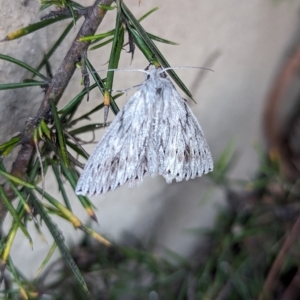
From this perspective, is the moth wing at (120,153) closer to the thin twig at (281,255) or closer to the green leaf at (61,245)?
the green leaf at (61,245)

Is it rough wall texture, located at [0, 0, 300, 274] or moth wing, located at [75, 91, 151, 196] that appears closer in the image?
moth wing, located at [75, 91, 151, 196]

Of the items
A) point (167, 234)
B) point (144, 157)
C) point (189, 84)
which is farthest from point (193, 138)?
point (167, 234)

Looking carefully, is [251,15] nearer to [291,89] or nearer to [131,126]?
[291,89]

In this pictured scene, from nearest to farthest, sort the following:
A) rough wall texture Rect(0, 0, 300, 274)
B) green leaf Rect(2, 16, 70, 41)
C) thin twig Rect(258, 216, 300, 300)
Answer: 1. green leaf Rect(2, 16, 70, 41)
2. rough wall texture Rect(0, 0, 300, 274)
3. thin twig Rect(258, 216, 300, 300)

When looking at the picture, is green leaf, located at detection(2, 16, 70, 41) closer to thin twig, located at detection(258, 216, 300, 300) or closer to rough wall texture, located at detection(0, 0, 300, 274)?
rough wall texture, located at detection(0, 0, 300, 274)

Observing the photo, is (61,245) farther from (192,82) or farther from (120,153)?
(192,82)

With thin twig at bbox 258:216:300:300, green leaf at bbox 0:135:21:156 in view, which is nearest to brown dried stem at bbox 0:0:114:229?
green leaf at bbox 0:135:21:156

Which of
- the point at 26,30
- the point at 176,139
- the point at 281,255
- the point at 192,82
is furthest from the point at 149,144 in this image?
the point at 281,255
